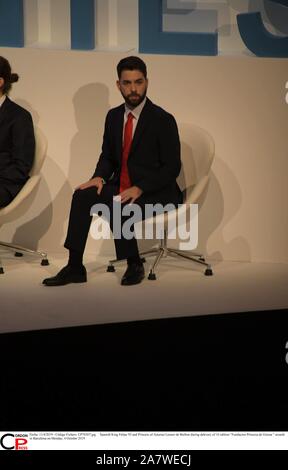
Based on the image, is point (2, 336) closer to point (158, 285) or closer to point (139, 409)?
point (139, 409)

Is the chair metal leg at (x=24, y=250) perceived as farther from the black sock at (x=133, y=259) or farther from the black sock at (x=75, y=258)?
the black sock at (x=133, y=259)

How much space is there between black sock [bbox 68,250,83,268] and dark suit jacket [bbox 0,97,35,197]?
646 millimetres

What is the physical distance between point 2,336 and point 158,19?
3.09m

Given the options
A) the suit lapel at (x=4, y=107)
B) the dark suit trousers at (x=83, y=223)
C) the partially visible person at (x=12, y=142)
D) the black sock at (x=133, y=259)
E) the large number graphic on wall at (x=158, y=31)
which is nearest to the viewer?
the dark suit trousers at (x=83, y=223)

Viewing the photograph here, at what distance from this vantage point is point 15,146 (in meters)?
4.61

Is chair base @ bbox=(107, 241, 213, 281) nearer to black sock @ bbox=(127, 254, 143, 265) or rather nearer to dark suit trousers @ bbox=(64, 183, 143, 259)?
black sock @ bbox=(127, 254, 143, 265)

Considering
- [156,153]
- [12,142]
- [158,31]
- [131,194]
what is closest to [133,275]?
[131,194]

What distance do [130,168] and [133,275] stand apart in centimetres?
67

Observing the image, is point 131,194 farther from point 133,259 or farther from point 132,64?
point 132,64

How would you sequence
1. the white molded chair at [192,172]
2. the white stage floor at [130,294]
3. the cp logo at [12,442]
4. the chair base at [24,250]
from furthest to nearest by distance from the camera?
the chair base at [24,250]
the white molded chair at [192,172]
the white stage floor at [130,294]
the cp logo at [12,442]

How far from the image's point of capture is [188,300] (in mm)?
3861

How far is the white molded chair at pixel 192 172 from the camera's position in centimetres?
441

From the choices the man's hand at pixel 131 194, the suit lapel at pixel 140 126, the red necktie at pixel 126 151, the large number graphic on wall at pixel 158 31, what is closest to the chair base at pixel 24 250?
the red necktie at pixel 126 151
